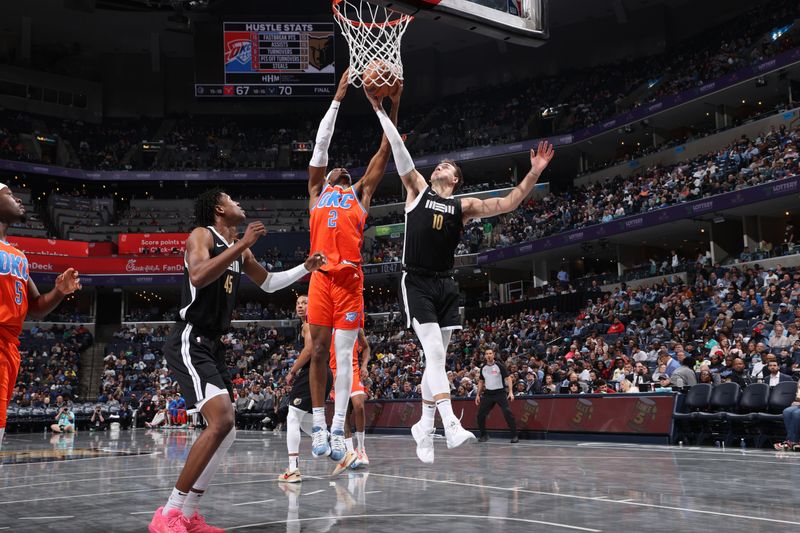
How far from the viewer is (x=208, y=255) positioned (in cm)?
537

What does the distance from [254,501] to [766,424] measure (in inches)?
390

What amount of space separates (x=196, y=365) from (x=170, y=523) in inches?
41.1

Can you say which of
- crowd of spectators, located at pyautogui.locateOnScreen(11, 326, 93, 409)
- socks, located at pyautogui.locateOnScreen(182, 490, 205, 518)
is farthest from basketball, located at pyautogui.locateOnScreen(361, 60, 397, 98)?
crowd of spectators, located at pyautogui.locateOnScreen(11, 326, 93, 409)

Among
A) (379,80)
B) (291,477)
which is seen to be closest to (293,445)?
(291,477)

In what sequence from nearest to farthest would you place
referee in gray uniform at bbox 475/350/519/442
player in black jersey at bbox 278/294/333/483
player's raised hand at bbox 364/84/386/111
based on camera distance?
player's raised hand at bbox 364/84/386/111 < player in black jersey at bbox 278/294/333/483 < referee in gray uniform at bbox 475/350/519/442

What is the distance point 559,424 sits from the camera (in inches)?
667

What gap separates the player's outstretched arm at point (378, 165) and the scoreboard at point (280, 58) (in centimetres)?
3439

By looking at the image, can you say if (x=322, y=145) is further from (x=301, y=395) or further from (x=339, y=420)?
(x=301, y=395)

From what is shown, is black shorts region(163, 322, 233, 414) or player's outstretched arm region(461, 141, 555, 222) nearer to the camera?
black shorts region(163, 322, 233, 414)

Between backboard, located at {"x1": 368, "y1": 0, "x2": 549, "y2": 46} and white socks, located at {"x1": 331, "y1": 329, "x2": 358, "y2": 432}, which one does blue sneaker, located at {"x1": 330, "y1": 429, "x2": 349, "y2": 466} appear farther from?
backboard, located at {"x1": 368, "y1": 0, "x2": 549, "y2": 46}

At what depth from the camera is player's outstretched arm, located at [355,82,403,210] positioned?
718cm

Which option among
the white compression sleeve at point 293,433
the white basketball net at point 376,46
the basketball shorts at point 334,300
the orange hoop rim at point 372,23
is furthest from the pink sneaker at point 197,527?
the orange hoop rim at point 372,23

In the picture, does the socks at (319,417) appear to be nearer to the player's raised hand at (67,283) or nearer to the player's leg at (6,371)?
the player's raised hand at (67,283)

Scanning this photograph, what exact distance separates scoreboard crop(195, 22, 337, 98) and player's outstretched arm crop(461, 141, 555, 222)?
35108 millimetres
